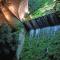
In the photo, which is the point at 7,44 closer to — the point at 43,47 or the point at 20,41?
the point at 20,41

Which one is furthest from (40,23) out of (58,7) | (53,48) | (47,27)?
(53,48)

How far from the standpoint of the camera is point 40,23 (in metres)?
8.27

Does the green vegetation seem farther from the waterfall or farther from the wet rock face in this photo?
the wet rock face

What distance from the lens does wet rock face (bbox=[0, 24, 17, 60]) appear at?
7758 mm

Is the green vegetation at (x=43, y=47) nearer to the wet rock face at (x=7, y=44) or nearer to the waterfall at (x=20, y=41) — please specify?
the waterfall at (x=20, y=41)

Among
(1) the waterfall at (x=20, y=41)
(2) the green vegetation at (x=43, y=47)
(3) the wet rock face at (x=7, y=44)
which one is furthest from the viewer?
(1) the waterfall at (x=20, y=41)

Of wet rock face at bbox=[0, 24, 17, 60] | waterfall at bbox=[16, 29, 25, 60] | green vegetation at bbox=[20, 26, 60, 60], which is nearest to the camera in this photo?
green vegetation at bbox=[20, 26, 60, 60]

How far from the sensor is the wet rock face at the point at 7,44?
305 inches

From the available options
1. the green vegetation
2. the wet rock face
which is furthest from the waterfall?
the wet rock face

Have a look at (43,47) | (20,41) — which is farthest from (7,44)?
(43,47)

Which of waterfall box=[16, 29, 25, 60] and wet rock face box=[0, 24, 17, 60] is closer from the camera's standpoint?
wet rock face box=[0, 24, 17, 60]

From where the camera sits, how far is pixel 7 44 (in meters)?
7.85

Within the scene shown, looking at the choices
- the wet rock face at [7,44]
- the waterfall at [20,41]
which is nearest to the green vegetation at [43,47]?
the waterfall at [20,41]

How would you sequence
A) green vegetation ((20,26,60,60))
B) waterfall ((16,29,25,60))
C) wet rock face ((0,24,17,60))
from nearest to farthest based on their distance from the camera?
green vegetation ((20,26,60,60)), wet rock face ((0,24,17,60)), waterfall ((16,29,25,60))
